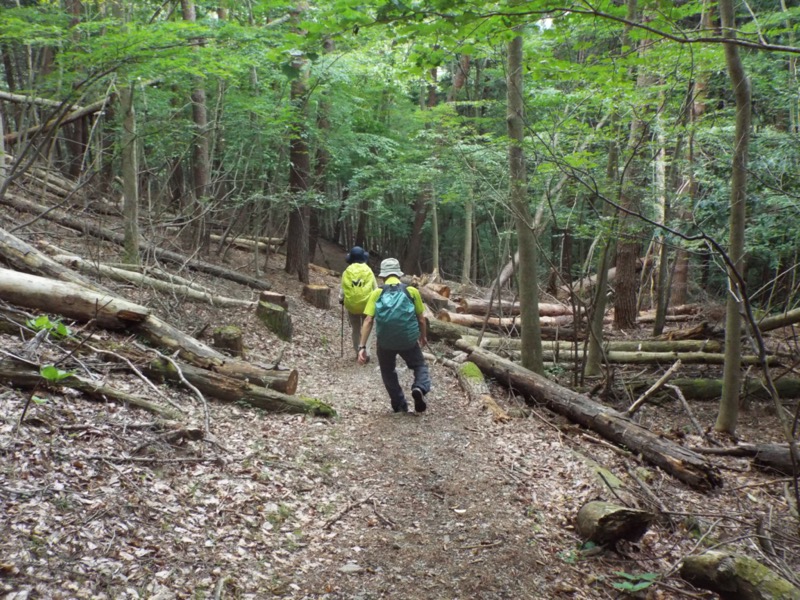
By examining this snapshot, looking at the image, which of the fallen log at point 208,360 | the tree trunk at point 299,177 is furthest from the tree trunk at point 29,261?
the tree trunk at point 299,177

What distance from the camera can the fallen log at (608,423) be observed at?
654 centimetres

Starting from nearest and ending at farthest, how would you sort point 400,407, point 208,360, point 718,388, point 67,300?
point 67,300 < point 208,360 < point 400,407 < point 718,388

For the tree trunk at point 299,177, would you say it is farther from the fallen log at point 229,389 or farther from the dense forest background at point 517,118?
the fallen log at point 229,389

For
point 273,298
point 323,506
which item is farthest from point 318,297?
point 323,506

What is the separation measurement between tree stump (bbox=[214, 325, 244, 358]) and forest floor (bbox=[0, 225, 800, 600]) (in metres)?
1.75

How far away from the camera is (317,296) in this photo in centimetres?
1547

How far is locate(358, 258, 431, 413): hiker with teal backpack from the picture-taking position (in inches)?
286

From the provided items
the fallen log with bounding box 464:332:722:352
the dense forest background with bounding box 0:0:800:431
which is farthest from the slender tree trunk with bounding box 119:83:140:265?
the fallen log with bounding box 464:332:722:352

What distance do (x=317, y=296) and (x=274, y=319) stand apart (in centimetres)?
443

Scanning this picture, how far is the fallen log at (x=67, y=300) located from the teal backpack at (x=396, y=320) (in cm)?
291

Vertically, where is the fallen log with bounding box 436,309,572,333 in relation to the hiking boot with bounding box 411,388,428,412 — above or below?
below

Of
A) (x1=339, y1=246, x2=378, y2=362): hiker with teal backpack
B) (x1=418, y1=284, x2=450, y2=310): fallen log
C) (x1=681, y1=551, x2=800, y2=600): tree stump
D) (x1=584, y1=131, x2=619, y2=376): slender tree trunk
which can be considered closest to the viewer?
(x1=681, y1=551, x2=800, y2=600): tree stump

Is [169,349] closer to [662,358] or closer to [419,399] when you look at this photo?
[419,399]

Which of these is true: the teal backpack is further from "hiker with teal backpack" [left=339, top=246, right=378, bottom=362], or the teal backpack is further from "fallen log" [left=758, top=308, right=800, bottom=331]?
"fallen log" [left=758, top=308, right=800, bottom=331]
